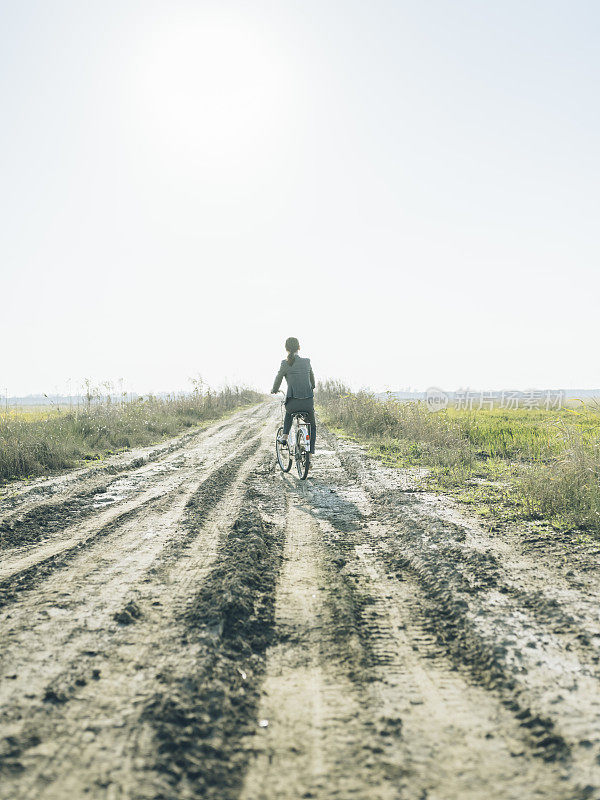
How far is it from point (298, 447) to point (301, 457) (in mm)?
215

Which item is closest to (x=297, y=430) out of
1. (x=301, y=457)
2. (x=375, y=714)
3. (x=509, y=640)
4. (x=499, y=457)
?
(x=301, y=457)

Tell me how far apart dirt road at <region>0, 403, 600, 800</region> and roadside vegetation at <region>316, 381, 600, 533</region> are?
969mm

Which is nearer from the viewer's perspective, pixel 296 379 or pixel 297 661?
pixel 297 661

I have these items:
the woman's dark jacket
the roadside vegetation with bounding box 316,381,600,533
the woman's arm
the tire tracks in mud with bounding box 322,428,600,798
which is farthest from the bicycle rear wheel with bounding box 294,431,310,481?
the tire tracks in mud with bounding box 322,428,600,798

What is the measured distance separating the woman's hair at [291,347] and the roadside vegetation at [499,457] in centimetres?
293

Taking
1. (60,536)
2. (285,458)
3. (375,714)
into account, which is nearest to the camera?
(375,714)

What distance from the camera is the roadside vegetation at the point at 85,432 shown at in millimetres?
9164

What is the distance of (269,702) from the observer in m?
2.33

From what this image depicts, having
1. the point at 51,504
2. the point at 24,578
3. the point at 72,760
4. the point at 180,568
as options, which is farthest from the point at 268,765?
the point at 51,504

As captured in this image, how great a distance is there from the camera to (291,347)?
878 cm

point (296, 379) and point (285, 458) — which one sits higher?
point (296, 379)

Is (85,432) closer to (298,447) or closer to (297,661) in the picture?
(298,447)

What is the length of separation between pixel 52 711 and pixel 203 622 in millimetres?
999

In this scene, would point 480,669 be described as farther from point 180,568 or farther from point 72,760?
point 180,568
